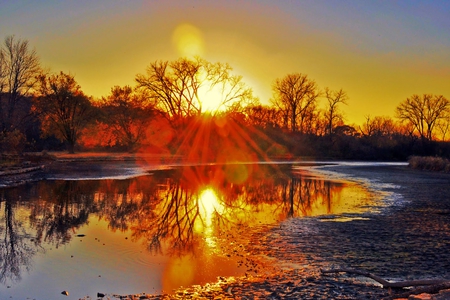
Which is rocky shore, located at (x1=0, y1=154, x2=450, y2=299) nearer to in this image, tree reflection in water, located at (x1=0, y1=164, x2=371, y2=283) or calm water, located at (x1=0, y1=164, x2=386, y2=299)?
calm water, located at (x1=0, y1=164, x2=386, y2=299)

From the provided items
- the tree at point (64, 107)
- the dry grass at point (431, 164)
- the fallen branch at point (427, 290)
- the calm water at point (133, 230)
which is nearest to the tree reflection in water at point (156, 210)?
the calm water at point (133, 230)

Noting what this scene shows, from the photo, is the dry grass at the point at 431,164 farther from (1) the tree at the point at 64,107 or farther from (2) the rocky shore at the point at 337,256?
(1) the tree at the point at 64,107

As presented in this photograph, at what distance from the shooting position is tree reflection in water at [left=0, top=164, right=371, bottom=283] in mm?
11609

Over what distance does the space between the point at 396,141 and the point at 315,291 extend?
280ft

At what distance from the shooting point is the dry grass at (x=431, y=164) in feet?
152

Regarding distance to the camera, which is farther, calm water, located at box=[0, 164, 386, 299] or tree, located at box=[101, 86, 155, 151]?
tree, located at box=[101, 86, 155, 151]

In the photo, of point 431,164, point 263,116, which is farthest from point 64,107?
→ point 431,164

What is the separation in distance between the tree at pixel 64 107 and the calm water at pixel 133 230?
1753 inches

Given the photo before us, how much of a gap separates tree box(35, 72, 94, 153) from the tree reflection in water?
4191cm

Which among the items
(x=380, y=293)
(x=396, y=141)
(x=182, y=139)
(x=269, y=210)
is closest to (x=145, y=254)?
(x=380, y=293)

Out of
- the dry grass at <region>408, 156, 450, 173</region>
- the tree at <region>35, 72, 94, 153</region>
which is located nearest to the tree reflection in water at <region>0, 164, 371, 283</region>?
the dry grass at <region>408, 156, 450, 173</region>

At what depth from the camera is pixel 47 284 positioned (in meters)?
8.09

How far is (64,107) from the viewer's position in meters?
67.4

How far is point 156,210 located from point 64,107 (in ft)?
182
